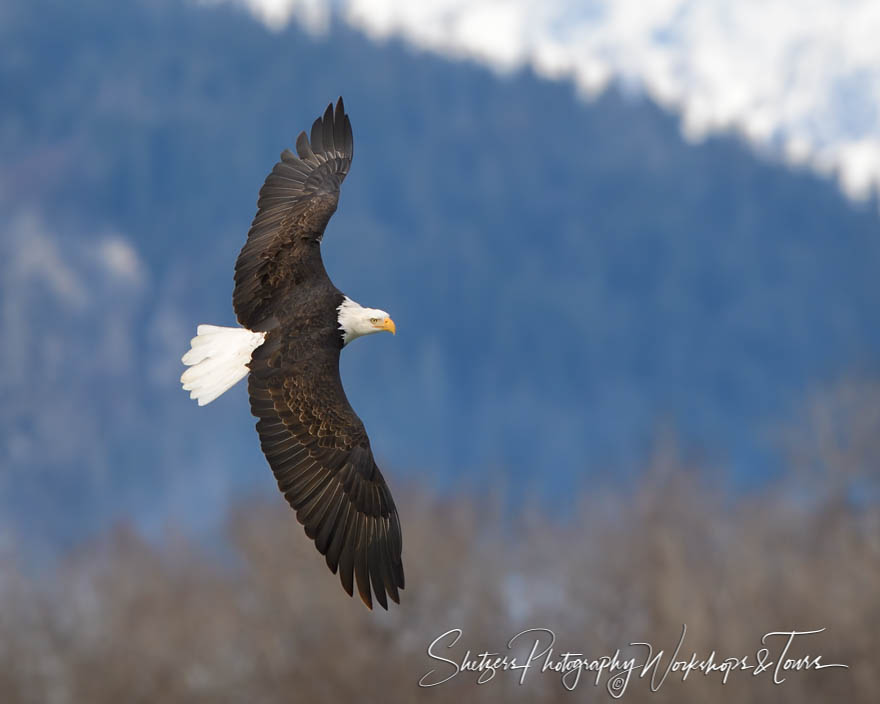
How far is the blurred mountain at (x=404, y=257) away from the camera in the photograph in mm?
79188

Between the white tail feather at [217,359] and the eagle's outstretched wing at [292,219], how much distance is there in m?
0.18

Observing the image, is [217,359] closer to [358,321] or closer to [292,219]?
[358,321]

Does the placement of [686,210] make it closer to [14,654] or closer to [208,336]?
[14,654]

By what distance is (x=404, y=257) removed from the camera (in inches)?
3637

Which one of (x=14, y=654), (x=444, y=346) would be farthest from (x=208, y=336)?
(x=444, y=346)

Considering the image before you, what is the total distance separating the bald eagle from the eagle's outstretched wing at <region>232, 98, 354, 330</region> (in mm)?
11

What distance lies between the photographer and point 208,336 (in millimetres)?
8414

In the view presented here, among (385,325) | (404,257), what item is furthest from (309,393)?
(404,257)

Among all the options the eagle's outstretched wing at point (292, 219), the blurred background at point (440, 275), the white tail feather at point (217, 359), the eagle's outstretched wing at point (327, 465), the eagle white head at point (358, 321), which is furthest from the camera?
the blurred background at point (440, 275)

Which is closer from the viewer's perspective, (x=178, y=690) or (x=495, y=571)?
(x=178, y=690)

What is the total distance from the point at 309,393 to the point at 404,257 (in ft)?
278

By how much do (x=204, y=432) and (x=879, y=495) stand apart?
49.0m

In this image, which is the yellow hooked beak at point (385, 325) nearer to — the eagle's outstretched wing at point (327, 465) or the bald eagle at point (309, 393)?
the bald eagle at point (309, 393)

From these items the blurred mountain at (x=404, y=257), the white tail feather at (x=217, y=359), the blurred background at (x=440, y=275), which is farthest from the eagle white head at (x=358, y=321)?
the blurred mountain at (x=404, y=257)
